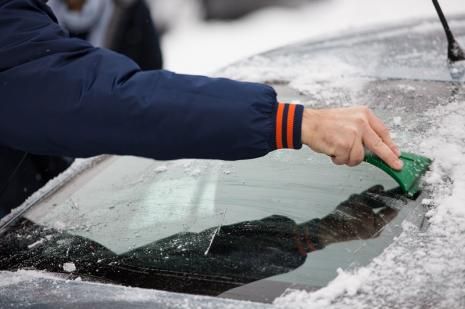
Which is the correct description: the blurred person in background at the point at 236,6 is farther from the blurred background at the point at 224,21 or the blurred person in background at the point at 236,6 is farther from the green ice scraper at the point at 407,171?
the green ice scraper at the point at 407,171

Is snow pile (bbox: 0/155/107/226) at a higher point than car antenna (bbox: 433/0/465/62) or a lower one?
lower

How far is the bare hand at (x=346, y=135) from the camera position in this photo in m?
1.46

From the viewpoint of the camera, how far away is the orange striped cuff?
1.47m

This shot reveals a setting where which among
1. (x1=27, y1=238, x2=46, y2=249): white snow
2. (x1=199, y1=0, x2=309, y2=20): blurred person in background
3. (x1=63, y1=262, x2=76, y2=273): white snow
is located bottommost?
(x1=199, y1=0, x2=309, y2=20): blurred person in background

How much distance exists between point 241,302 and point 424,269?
365 mm

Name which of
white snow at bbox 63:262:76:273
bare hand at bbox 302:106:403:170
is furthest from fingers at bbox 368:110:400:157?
white snow at bbox 63:262:76:273

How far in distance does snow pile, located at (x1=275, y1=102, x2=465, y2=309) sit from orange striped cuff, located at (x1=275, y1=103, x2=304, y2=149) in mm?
327

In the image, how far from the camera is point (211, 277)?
4.42 ft

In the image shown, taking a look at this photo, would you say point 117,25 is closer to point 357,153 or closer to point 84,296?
point 357,153

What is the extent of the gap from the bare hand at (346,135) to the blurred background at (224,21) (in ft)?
11.5

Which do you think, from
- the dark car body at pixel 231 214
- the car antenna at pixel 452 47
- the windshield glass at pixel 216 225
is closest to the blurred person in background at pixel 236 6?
the dark car body at pixel 231 214

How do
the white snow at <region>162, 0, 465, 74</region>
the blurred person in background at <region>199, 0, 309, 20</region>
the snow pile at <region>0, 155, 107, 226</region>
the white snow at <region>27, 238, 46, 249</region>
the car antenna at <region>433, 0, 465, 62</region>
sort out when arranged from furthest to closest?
the blurred person in background at <region>199, 0, 309, 20</region> < the white snow at <region>162, 0, 465, 74</region> < the car antenna at <region>433, 0, 465, 62</region> < the snow pile at <region>0, 155, 107, 226</region> < the white snow at <region>27, 238, 46, 249</region>

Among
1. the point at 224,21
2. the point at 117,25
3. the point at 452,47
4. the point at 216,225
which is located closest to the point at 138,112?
the point at 216,225

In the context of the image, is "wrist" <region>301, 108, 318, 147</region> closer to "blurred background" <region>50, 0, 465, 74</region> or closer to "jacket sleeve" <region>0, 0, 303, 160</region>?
"jacket sleeve" <region>0, 0, 303, 160</region>
